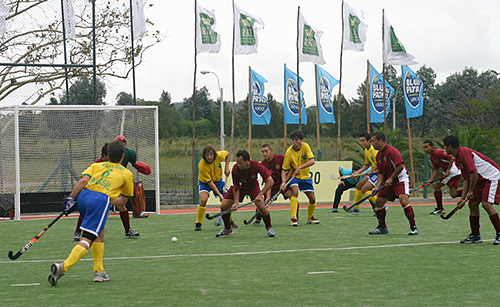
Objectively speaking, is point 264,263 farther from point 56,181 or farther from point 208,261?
point 56,181

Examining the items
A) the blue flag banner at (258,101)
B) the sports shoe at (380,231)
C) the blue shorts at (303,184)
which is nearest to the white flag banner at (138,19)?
the blue flag banner at (258,101)

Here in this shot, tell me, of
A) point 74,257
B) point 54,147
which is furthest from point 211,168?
point 54,147

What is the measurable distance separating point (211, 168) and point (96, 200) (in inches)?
233

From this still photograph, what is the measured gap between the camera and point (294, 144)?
44.7ft

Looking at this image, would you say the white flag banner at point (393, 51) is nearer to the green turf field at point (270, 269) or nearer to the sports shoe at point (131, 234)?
the green turf field at point (270, 269)

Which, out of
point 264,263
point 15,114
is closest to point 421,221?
point 264,263

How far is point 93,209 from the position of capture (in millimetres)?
7379

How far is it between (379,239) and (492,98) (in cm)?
2894

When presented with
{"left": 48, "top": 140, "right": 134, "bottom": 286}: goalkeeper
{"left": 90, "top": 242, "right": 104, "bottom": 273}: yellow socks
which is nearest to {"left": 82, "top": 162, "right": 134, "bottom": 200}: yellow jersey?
{"left": 48, "top": 140, "right": 134, "bottom": 286}: goalkeeper

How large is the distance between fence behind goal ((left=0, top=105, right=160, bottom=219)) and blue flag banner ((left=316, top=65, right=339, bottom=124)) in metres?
9.91

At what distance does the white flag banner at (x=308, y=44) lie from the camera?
2650 centimetres

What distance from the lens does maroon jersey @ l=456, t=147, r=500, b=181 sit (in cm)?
992

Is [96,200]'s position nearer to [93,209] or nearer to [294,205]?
[93,209]

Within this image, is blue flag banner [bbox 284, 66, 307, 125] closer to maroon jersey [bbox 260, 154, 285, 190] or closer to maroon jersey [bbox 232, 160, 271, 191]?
maroon jersey [bbox 260, 154, 285, 190]
